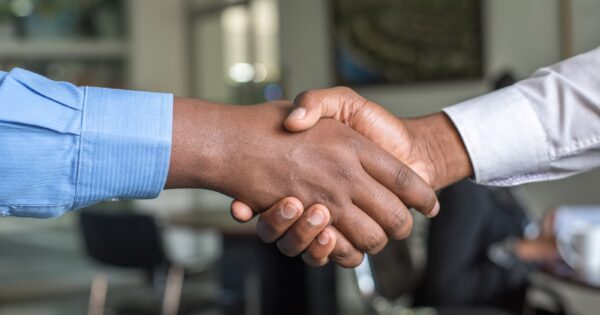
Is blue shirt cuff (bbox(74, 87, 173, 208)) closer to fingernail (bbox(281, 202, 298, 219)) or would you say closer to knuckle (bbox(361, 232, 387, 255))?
fingernail (bbox(281, 202, 298, 219))

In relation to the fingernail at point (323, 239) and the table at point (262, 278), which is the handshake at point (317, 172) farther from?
the table at point (262, 278)

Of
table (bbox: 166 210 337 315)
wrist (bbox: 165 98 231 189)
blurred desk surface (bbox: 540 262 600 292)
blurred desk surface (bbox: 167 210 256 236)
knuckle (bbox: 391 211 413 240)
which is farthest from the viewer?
table (bbox: 166 210 337 315)

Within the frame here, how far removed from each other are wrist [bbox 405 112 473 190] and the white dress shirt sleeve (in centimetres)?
2

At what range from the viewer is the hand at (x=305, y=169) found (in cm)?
173

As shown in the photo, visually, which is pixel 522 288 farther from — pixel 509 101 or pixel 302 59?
pixel 302 59

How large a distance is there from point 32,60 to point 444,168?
677cm

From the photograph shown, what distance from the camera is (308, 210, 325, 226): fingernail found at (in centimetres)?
180

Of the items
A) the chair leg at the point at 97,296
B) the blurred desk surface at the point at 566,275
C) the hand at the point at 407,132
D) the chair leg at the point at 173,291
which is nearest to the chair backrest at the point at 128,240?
the chair leg at the point at 173,291

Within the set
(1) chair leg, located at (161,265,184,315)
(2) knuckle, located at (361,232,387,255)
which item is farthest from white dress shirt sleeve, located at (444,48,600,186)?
(1) chair leg, located at (161,265,184,315)

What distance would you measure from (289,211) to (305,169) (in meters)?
0.10

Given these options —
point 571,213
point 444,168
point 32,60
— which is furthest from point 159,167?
point 32,60

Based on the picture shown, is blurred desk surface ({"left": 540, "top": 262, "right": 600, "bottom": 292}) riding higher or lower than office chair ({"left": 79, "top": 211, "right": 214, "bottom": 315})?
higher

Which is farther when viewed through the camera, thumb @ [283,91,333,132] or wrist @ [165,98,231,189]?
thumb @ [283,91,333,132]

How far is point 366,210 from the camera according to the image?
1.87 m
